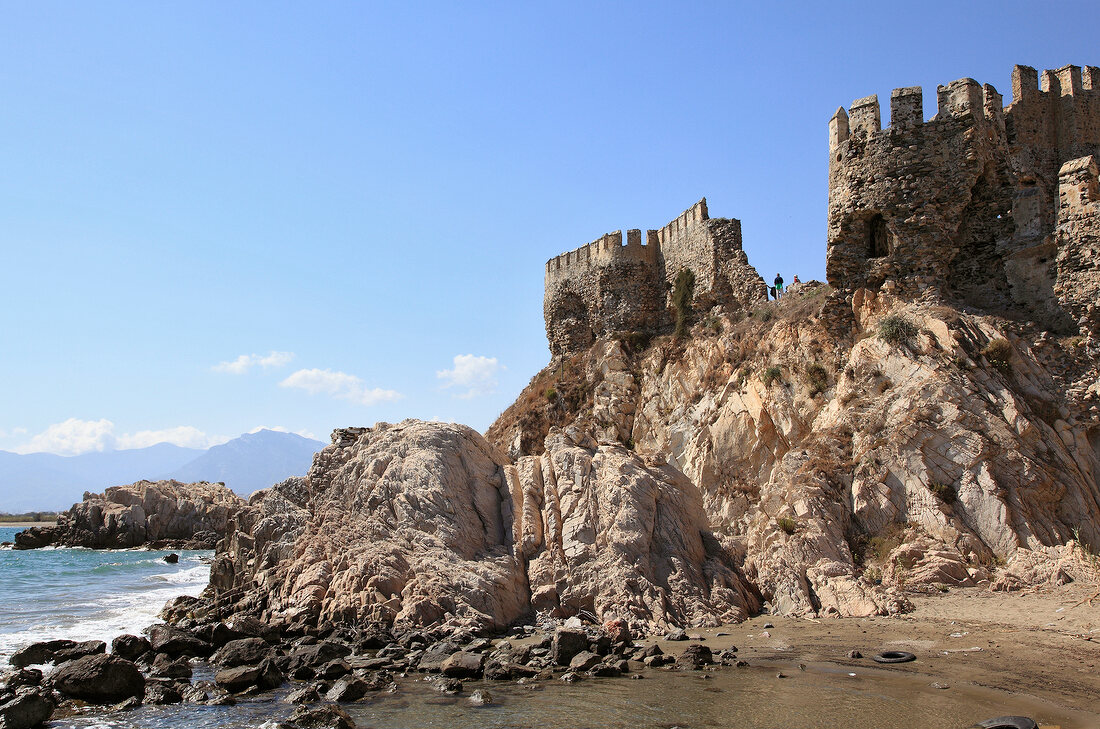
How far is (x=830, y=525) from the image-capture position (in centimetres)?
1396

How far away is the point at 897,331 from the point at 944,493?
3.77 m

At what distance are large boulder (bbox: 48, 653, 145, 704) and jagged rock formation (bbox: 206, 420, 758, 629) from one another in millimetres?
2728

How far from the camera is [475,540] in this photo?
44.2 ft

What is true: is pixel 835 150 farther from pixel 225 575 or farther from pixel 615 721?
pixel 225 575

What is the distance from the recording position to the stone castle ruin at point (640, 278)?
2467 centimetres

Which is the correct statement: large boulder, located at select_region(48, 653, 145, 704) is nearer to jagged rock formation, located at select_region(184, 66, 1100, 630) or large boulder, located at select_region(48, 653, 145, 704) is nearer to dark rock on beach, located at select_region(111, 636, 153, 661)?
dark rock on beach, located at select_region(111, 636, 153, 661)

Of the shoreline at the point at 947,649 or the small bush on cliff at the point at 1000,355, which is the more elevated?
the small bush on cliff at the point at 1000,355

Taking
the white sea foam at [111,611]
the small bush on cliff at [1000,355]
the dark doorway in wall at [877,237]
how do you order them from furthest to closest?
the dark doorway in wall at [877,237] < the small bush on cliff at [1000,355] < the white sea foam at [111,611]

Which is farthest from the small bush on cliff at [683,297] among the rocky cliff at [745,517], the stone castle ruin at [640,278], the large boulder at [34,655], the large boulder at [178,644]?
the large boulder at [34,655]

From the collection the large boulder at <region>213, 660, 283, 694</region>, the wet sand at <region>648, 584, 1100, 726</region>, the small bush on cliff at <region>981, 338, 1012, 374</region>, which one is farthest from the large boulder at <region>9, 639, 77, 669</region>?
the small bush on cliff at <region>981, 338, 1012, 374</region>

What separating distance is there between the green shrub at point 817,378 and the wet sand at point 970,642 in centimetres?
661

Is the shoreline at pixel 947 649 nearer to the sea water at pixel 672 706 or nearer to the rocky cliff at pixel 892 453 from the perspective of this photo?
the sea water at pixel 672 706

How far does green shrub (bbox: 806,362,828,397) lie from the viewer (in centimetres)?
1833

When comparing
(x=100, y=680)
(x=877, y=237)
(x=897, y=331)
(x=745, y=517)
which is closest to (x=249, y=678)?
(x=100, y=680)
